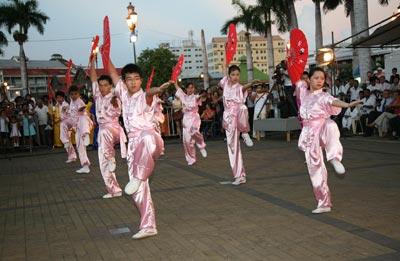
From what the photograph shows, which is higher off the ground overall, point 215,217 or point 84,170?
point 84,170

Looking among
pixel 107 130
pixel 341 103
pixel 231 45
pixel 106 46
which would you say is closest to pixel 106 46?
pixel 106 46

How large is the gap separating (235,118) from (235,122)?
7cm

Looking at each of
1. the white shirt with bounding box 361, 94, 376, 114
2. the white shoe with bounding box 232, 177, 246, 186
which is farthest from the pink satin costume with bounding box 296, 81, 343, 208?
the white shirt with bounding box 361, 94, 376, 114

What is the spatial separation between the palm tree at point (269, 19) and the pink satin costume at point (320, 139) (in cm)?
2975

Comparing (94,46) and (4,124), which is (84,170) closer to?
(94,46)

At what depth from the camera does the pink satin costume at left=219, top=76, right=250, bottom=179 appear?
8539mm

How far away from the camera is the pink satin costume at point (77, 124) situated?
426 inches

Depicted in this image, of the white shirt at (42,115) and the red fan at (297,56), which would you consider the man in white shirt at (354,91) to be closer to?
the red fan at (297,56)

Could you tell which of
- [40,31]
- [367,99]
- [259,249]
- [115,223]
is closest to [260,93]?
[367,99]

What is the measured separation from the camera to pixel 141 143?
554 cm

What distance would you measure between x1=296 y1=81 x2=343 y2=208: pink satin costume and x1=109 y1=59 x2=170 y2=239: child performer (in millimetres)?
1950

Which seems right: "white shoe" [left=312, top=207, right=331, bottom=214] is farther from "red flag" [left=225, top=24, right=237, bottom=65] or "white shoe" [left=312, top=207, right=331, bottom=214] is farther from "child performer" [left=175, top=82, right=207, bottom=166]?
"child performer" [left=175, top=82, right=207, bottom=166]

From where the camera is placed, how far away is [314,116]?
6.28 m

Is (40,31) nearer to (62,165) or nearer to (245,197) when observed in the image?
(62,165)
